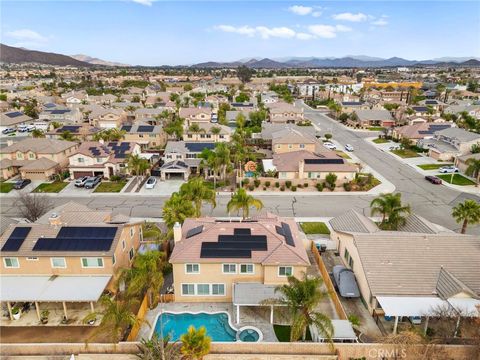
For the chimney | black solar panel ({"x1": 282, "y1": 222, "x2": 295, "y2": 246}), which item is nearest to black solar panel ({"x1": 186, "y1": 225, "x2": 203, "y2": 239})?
the chimney

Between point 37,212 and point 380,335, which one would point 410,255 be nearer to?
point 380,335

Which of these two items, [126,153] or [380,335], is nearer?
[380,335]


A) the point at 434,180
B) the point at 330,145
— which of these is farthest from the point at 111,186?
the point at 434,180

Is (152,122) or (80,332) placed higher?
(152,122)

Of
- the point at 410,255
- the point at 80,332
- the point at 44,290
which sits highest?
the point at 410,255

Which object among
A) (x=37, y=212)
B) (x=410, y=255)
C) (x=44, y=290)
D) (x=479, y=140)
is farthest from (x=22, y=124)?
(x=479, y=140)

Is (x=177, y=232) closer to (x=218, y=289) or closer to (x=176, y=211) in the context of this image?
(x=176, y=211)

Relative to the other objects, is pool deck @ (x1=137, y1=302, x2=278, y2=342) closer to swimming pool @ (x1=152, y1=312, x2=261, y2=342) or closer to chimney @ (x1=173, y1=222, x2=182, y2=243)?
swimming pool @ (x1=152, y1=312, x2=261, y2=342)
